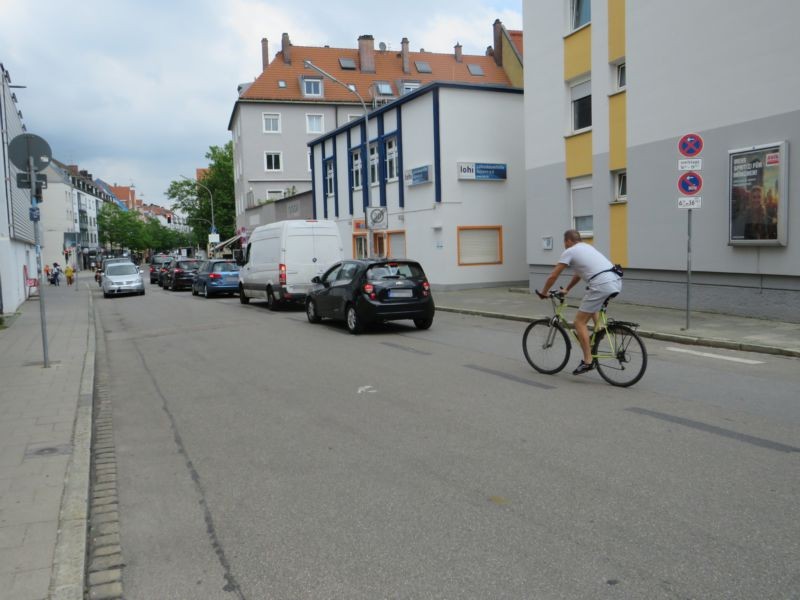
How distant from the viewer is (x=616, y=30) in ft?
56.9

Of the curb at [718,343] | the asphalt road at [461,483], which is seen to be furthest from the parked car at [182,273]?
the curb at [718,343]

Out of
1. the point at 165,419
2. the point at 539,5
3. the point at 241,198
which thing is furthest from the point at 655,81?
the point at 241,198

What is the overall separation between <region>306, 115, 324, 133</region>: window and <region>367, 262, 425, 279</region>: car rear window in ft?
140

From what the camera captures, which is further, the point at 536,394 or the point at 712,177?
the point at 712,177

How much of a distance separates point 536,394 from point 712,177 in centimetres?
922

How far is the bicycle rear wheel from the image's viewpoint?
26.1 feet

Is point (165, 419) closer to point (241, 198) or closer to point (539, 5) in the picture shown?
point (539, 5)

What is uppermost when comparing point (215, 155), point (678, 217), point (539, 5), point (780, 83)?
point (215, 155)

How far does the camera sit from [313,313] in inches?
647

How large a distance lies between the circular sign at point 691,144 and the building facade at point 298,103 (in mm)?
41736

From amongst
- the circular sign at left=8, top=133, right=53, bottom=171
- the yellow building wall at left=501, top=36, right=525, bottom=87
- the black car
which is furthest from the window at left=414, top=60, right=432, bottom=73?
the circular sign at left=8, top=133, right=53, bottom=171

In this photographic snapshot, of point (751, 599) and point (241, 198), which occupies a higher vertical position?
point (241, 198)

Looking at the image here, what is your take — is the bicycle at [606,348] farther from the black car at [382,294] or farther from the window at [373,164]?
the window at [373,164]

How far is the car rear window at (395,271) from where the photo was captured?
14070 millimetres
